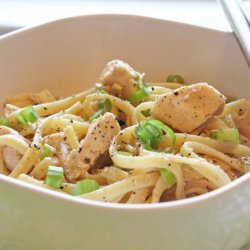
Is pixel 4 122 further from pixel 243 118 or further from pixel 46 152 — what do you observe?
pixel 243 118

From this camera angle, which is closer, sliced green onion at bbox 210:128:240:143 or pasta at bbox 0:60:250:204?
pasta at bbox 0:60:250:204

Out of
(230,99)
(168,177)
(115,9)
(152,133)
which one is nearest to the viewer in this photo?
(168,177)

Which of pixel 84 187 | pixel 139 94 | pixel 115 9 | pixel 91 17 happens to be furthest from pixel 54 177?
pixel 115 9

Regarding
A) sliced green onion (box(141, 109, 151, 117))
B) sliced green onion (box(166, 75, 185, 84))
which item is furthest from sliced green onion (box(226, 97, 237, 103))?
sliced green onion (box(141, 109, 151, 117))

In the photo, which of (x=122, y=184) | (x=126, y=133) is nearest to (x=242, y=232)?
(x=122, y=184)


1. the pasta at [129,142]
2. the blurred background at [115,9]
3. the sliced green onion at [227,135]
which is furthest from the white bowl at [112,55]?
the blurred background at [115,9]

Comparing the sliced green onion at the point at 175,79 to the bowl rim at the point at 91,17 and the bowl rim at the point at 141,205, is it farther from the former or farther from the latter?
the bowl rim at the point at 141,205

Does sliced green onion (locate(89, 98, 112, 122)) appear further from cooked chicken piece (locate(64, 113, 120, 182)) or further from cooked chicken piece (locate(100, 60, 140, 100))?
cooked chicken piece (locate(64, 113, 120, 182))
